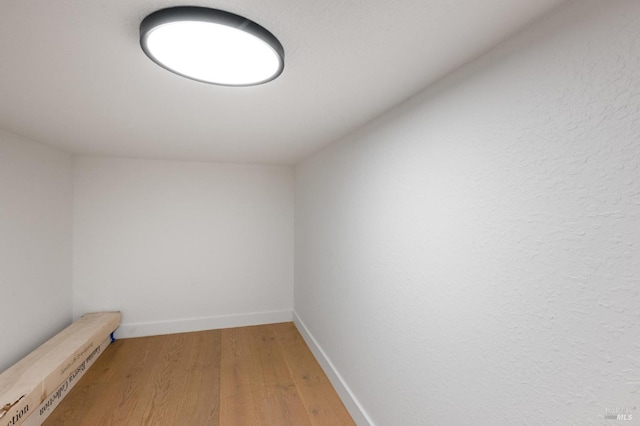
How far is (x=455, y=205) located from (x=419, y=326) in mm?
593

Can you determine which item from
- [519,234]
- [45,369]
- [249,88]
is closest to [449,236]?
[519,234]

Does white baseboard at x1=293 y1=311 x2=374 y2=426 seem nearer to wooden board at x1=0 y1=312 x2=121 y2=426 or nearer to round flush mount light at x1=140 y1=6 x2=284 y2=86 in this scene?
wooden board at x1=0 y1=312 x2=121 y2=426

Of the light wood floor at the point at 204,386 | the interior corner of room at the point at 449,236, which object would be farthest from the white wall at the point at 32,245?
the light wood floor at the point at 204,386

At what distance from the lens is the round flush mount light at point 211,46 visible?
0.77m

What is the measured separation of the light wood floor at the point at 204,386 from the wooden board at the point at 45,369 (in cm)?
26

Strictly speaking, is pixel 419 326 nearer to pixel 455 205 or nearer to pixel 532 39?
pixel 455 205

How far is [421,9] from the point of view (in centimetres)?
75

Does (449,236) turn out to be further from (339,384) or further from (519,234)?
(339,384)

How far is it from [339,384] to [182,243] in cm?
223

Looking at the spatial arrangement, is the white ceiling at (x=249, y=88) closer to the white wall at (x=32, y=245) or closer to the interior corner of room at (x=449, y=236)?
the interior corner of room at (x=449, y=236)

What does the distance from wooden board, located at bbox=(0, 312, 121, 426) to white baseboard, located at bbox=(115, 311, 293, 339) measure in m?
0.39

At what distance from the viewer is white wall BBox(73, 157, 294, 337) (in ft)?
9.54

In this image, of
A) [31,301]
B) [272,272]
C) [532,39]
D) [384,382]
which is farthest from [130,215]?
[532,39]

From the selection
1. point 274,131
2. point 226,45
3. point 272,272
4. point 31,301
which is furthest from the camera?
point 272,272
